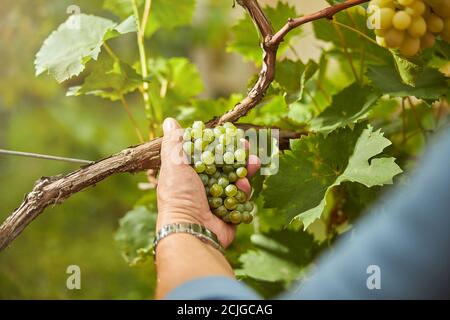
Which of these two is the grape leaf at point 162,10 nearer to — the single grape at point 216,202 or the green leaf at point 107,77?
the green leaf at point 107,77

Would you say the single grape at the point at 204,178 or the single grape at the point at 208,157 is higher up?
the single grape at the point at 208,157

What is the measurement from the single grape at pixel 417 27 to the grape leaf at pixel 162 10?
20.5 inches

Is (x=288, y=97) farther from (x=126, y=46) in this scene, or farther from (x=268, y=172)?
(x=126, y=46)

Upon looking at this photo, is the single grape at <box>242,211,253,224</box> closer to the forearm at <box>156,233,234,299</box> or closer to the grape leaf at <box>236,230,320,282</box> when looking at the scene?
the forearm at <box>156,233,234,299</box>

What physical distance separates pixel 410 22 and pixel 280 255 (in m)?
0.50

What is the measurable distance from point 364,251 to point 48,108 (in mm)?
1868

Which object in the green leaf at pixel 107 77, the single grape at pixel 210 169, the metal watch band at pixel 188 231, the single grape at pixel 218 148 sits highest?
the green leaf at pixel 107 77

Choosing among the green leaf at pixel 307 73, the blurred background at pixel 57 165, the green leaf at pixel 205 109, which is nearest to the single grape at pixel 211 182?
the green leaf at pixel 307 73

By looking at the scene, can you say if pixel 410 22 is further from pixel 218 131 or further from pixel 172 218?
pixel 172 218

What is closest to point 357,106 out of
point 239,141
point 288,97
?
point 288,97

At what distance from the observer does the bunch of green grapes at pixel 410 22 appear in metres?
0.78

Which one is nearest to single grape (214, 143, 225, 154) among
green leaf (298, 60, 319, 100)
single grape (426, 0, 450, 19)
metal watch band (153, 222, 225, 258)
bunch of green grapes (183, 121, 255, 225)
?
bunch of green grapes (183, 121, 255, 225)

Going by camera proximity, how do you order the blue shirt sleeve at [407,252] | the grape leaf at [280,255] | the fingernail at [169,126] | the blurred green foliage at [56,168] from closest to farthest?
the blue shirt sleeve at [407,252] < the fingernail at [169,126] < the grape leaf at [280,255] < the blurred green foliage at [56,168]

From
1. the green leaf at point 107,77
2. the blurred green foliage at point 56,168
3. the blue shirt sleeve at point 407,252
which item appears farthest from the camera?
the blurred green foliage at point 56,168
